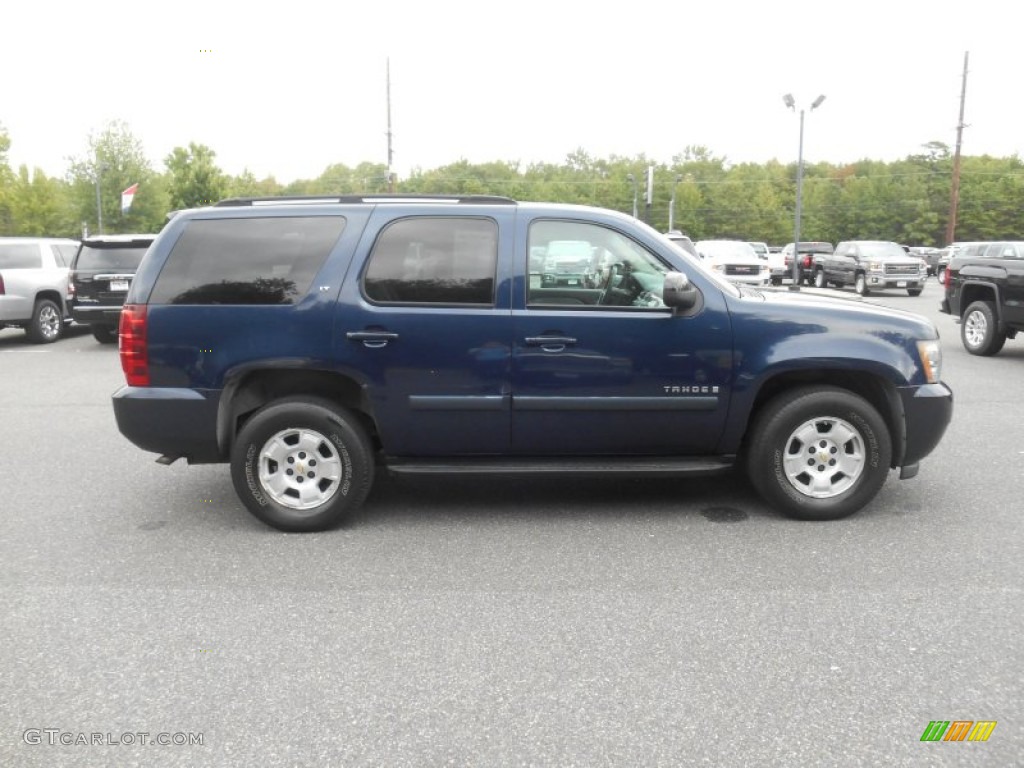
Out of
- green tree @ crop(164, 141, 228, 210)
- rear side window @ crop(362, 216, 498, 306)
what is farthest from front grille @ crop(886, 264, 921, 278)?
green tree @ crop(164, 141, 228, 210)

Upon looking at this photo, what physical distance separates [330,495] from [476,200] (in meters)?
1.96

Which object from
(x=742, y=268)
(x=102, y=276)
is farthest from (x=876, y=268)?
(x=102, y=276)

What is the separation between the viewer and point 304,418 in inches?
191

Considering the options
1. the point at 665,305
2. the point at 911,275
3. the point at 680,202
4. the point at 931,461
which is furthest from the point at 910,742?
the point at 680,202

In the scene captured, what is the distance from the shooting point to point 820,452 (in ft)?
16.5

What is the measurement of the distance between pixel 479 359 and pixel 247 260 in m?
1.47

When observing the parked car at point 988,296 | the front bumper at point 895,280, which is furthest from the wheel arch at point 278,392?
the front bumper at point 895,280

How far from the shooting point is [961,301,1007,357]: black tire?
12.1 m

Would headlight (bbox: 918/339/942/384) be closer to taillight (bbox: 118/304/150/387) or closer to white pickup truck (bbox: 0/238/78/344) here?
taillight (bbox: 118/304/150/387)

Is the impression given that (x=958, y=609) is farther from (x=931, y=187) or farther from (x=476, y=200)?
(x=931, y=187)

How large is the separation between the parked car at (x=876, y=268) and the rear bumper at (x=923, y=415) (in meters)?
23.1

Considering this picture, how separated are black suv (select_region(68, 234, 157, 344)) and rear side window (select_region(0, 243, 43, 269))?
1389mm

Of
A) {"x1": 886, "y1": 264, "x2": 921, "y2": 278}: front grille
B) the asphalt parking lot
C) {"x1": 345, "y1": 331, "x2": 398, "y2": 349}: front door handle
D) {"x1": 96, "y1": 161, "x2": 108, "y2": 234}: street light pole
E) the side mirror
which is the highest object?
{"x1": 96, "y1": 161, "x2": 108, "y2": 234}: street light pole

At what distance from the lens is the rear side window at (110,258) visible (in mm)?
13914
